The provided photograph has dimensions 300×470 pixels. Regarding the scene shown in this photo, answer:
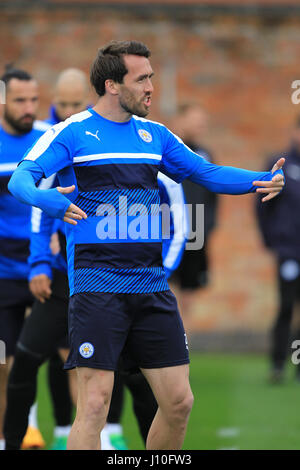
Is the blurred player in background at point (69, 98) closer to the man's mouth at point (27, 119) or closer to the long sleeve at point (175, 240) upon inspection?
the man's mouth at point (27, 119)

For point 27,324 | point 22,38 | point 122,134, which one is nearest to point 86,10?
point 22,38

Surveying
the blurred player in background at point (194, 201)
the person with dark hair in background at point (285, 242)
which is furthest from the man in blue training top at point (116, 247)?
the person with dark hair in background at point (285, 242)

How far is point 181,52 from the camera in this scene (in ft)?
42.5

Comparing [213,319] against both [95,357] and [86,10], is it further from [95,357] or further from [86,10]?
[95,357]

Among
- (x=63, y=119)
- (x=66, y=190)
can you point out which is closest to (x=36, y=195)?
(x=66, y=190)

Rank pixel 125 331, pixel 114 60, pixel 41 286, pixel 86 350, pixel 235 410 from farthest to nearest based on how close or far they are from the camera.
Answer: pixel 235 410 < pixel 41 286 < pixel 114 60 < pixel 125 331 < pixel 86 350

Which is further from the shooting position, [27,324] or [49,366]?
[49,366]

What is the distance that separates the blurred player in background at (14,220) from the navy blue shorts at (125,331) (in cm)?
181

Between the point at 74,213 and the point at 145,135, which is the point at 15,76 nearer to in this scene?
the point at 145,135

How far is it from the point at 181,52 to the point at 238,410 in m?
5.56

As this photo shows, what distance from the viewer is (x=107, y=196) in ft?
16.4

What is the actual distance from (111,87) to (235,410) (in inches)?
169

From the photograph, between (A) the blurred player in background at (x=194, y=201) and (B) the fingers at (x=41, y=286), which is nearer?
(B) the fingers at (x=41, y=286)

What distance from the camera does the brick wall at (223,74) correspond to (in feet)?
42.1
